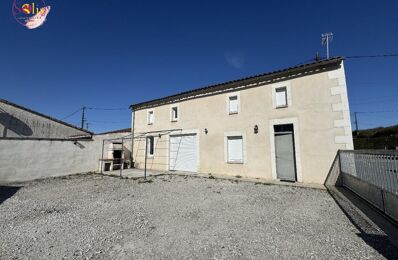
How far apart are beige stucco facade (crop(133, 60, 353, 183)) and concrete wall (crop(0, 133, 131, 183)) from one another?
15.4ft

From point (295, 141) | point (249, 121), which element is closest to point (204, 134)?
point (249, 121)

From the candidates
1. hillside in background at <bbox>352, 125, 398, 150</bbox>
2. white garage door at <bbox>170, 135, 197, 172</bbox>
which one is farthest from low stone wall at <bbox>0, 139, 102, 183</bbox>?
hillside in background at <bbox>352, 125, 398, 150</bbox>

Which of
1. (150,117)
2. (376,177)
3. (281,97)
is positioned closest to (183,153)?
(150,117)

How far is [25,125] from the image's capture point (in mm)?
13570

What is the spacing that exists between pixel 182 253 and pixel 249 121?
25.2 feet

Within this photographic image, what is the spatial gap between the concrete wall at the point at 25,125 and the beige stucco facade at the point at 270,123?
30.0 ft

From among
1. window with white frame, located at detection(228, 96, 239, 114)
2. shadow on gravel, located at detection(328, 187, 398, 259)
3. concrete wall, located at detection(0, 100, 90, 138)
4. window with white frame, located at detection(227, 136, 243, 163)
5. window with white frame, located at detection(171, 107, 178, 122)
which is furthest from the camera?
window with white frame, located at detection(171, 107, 178, 122)

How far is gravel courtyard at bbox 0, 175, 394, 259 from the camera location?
9.52 ft

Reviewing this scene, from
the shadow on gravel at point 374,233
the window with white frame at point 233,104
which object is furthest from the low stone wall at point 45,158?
the shadow on gravel at point 374,233

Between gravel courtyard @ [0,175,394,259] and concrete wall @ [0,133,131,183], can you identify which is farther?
concrete wall @ [0,133,131,183]

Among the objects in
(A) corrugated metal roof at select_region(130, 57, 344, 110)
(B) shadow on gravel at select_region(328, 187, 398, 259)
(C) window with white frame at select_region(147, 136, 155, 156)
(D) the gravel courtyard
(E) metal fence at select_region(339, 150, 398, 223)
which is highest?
(A) corrugated metal roof at select_region(130, 57, 344, 110)

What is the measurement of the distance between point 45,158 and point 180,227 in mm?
10609

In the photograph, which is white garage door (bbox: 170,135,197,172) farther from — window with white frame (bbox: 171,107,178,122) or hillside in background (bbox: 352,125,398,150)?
hillside in background (bbox: 352,125,398,150)

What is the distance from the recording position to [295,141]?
8.33m
